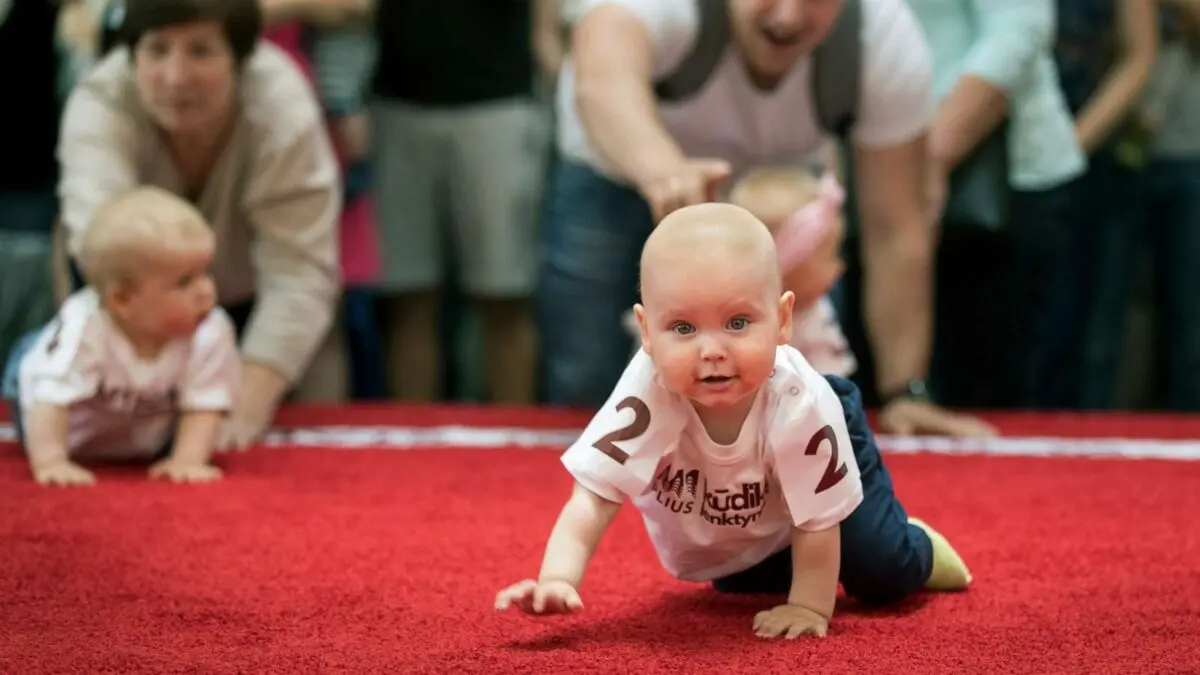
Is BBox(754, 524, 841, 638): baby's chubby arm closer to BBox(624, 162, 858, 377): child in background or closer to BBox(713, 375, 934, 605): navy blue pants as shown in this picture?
BBox(713, 375, 934, 605): navy blue pants

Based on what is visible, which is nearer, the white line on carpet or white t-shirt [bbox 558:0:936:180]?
white t-shirt [bbox 558:0:936:180]

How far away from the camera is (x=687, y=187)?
2.26 meters

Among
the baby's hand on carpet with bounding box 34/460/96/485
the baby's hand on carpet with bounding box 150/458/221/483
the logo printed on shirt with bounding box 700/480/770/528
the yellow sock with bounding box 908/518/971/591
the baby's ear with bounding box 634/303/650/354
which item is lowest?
the baby's hand on carpet with bounding box 150/458/221/483

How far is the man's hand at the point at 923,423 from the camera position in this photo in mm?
3238

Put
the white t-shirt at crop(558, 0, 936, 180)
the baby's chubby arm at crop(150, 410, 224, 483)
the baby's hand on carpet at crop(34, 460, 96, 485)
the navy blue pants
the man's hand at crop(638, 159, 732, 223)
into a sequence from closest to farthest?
the navy blue pants → the man's hand at crop(638, 159, 732, 223) → the baby's hand on carpet at crop(34, 460, 96, 485) → the baby's chubby arm at crop(150, 410, 224, 483) → the white t-shirt at crop(558, 0, 936, 180)

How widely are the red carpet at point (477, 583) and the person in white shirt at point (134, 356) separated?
80mm

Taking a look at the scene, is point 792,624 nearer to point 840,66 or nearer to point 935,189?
point 840,66

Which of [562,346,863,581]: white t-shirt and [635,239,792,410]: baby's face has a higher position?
[635,239,792,410]: baby's face

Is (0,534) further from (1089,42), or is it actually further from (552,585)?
(1089,42)

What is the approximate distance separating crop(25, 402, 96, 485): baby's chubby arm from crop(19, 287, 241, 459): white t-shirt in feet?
0.06

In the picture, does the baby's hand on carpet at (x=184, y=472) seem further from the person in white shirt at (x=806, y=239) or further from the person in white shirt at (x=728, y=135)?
the person in white shirt at (x=806, y=239)

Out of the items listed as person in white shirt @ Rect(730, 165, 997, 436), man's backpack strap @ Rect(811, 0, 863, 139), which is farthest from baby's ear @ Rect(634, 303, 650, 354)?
man's backpack strap @ Rect(811, 0, 863, 139)

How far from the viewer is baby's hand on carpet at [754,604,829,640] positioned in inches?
66.9

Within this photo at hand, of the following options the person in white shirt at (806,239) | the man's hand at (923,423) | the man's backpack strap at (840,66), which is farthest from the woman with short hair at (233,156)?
the man's hand at (923,423)
